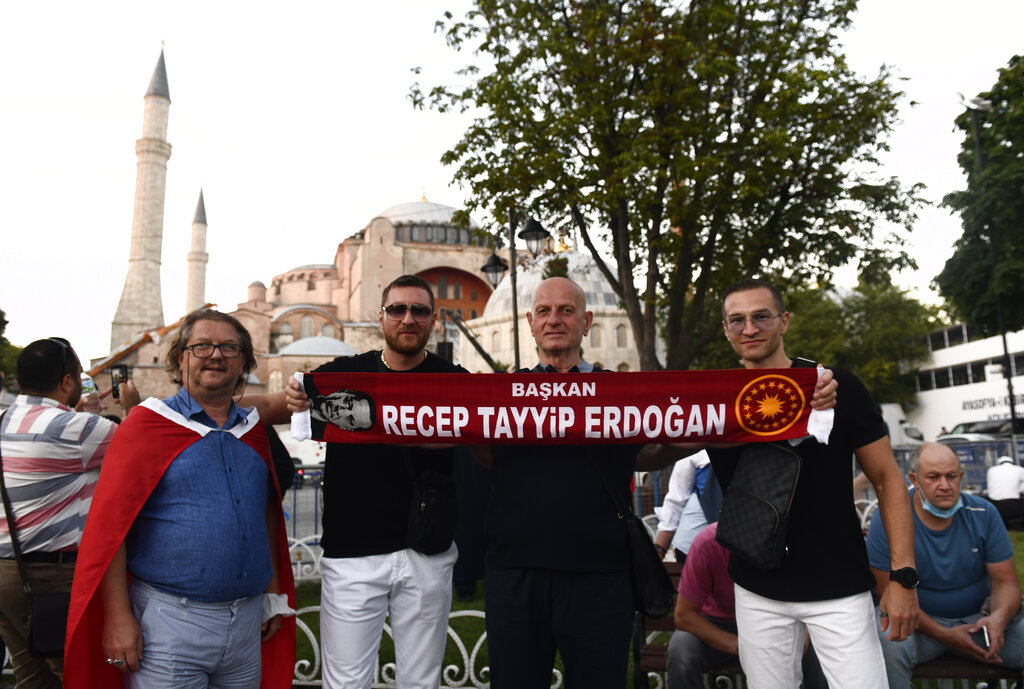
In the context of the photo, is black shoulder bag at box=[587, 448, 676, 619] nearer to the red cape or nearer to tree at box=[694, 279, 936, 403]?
the red cape

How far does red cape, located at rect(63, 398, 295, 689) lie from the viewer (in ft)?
9.47

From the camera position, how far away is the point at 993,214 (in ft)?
61.7

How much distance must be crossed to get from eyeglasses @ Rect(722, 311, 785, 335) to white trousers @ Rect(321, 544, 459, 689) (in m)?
1.82

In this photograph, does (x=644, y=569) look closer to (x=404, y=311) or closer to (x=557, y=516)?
(x=557, y=516)

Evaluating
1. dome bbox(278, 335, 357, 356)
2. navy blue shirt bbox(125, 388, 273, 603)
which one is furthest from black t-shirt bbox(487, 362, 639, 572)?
dome bbox(278, 335, 357, 356)

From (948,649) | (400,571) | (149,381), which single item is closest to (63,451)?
(400,571)

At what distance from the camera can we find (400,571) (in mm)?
3324

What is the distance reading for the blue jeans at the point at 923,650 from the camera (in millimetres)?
4008

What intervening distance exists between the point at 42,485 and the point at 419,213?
79.7 metres

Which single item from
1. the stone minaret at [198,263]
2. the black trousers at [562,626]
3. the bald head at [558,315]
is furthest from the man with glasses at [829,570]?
the stone minaret at [198,263]

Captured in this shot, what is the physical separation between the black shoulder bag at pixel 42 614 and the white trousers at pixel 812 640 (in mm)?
3248

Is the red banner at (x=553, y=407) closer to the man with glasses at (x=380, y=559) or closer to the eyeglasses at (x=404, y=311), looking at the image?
the man with glasses at (x=380, y=559)

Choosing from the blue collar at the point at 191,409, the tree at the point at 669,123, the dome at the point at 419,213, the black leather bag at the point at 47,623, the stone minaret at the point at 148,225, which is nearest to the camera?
the blue collar at the point at 191,409

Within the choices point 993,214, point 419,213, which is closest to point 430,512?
point 993,214
